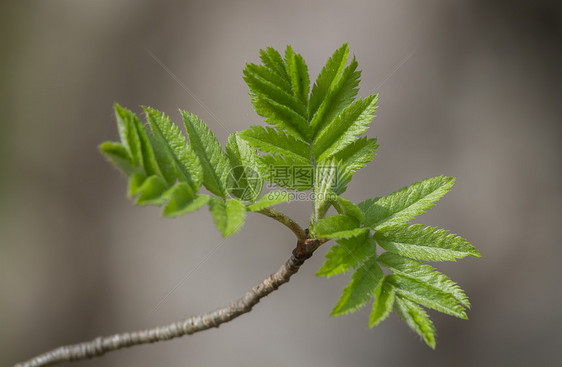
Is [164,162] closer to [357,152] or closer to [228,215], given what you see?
[228,215]

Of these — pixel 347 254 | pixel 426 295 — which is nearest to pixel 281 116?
pixel 347 254

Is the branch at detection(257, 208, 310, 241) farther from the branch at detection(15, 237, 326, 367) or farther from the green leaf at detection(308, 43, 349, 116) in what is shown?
the green leaf at detection(308, 43, 349, 116)

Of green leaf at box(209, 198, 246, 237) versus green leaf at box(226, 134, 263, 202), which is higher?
green leaf at box(226, 134, 263, 202)

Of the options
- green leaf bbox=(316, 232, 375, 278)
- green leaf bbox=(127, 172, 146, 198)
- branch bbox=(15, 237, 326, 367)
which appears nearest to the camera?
green leaf bbox=(127, 172, 146, 198)

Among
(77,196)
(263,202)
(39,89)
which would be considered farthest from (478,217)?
(39,89)

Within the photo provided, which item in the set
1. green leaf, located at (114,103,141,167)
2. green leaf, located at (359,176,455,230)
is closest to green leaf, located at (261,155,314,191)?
green leaf, located at (359,176,455,230)

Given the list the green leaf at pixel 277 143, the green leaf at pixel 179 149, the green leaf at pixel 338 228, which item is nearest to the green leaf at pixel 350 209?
the green leaf at pixel 338 228
